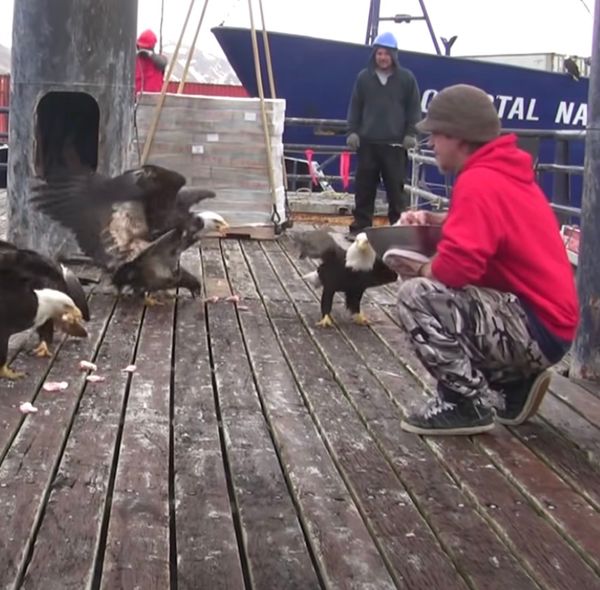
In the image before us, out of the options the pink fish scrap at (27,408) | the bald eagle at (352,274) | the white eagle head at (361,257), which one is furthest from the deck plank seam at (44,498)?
the white eagle head at (361,257)

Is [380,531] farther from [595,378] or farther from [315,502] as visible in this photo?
[595,378]

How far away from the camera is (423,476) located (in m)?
3.55

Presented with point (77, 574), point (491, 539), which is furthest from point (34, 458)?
point (491, 539)

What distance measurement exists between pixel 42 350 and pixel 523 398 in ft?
7.39

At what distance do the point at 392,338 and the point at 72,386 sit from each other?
194 cm

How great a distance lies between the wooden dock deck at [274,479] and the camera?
281cm

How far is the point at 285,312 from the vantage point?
6469 millimetres

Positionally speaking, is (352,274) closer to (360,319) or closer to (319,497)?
(360,319)

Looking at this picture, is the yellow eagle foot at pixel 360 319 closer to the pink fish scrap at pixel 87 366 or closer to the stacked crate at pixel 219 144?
the pink fish scrap at pixel 87 366

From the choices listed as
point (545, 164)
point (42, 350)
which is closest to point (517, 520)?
point (42, 350)

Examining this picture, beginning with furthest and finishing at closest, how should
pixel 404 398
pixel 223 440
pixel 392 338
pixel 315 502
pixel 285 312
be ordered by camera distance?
pixel 285 312 → pixel 392 338 → pixel 404 398 → pixel 223 440 → pixel 315 502

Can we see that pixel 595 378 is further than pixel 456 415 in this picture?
Yes

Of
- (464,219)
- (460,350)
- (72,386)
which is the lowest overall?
(72,386)

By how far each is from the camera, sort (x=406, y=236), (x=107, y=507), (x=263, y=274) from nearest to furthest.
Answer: (x=107, y=507)
(x=406, y=236)
(x=263, y=274)
